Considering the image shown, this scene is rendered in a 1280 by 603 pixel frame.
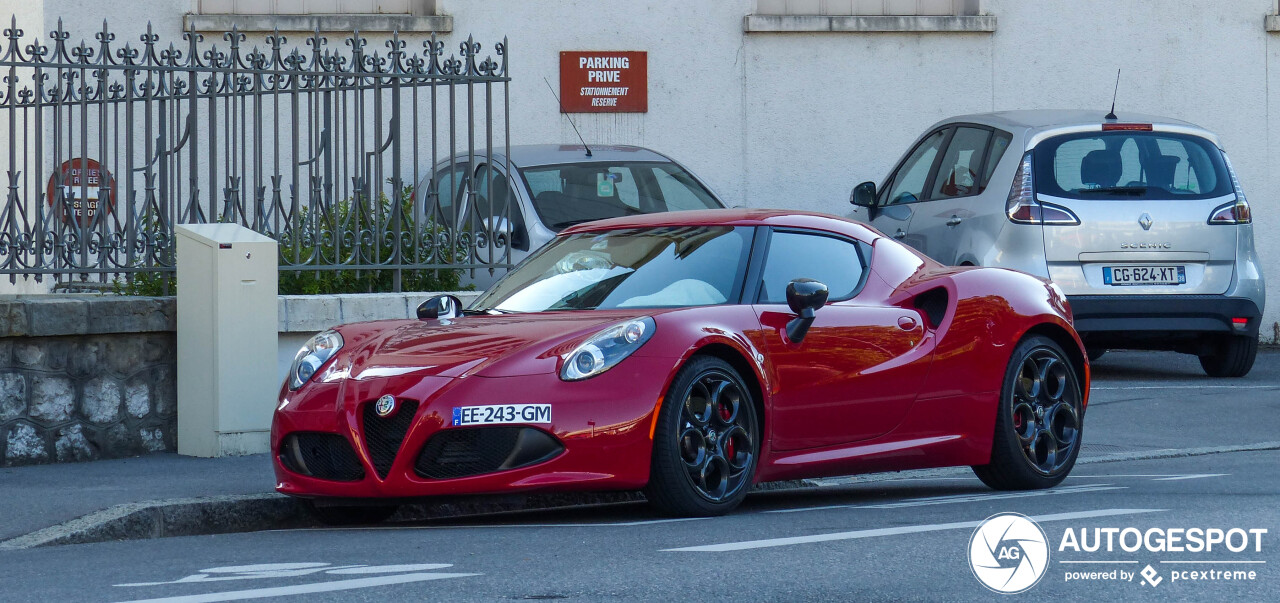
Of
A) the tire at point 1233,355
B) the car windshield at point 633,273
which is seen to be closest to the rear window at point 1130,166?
the tire at point 1233,355

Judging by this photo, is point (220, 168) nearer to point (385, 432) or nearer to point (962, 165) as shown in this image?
point (385, 432)

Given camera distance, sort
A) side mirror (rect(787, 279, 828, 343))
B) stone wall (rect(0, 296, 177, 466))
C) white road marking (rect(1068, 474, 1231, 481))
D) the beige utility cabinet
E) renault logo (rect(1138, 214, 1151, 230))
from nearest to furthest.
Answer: side mirror (rect(787, 279, 828, 343)), white road marking (rect(1068, 474, 1231, 481)), stone wall (rect(0, 296, 177, 466)), the beige utility cabinet, renault logo (rect(1138, 214, 1151, 230))

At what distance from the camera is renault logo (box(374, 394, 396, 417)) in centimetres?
638

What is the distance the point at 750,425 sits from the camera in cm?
673

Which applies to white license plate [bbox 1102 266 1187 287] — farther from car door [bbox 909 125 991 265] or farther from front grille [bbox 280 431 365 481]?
front grille [bbox 280 431 365 481]

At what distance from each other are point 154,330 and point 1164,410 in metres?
5.74

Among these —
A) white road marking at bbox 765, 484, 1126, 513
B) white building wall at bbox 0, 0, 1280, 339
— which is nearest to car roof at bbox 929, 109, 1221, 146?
white building wall at bbox 0, 0, 1280, 339

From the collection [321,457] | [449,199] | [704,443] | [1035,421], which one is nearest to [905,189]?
[449,199]

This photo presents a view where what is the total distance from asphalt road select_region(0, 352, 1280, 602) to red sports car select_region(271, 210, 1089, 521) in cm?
21

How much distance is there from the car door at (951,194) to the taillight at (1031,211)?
388mm

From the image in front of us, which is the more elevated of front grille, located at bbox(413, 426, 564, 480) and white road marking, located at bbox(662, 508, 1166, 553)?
front grille, located at bbox(413, 426, 564, 480)

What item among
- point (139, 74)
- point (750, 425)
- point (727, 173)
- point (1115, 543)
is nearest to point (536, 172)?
point (139, 74)

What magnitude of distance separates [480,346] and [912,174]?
698 centimetres

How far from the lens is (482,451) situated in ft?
20.7
